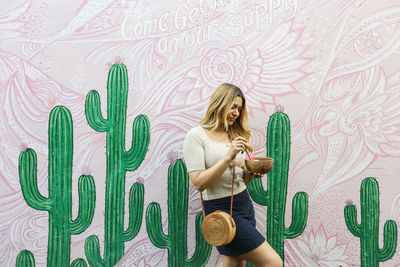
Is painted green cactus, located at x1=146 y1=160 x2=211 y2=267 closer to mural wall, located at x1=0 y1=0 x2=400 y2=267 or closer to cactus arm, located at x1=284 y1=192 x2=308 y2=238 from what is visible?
mural wall, located at x1=0 y1=0 x2=400 y2=267

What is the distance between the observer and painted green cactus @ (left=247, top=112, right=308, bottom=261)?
279cm

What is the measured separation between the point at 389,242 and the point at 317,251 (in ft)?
1.72

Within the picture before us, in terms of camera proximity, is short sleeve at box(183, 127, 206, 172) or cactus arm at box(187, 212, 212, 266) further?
cactus arm at box(187, 212, 212, 266)

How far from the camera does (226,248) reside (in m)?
2.28

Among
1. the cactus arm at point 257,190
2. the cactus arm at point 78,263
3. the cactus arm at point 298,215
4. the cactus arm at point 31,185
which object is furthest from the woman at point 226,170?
the cactus arm at point 31,185

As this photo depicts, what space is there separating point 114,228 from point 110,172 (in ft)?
1.39

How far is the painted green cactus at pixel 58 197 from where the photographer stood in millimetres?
2852

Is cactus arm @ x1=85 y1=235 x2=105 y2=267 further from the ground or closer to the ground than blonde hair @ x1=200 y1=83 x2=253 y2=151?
closer to the ground

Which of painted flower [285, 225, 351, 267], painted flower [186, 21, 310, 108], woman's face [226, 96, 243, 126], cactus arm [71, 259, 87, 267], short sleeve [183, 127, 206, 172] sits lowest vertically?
cactus arm [71, 259, 87, 267]

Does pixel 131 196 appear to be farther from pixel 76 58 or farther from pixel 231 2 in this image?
pixel 231 2

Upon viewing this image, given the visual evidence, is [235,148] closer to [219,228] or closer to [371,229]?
[219,228]

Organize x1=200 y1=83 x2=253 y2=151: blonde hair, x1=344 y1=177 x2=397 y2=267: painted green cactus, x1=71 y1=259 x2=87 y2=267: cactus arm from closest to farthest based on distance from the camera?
1. x1=200 y1=83 x2=253 y2=151: blonde hair
2. x1=344 y1=177 x2=397 y2=267: painted green cactus
3. x1=71 y1=259 x2=87 y2=267: cactus arm

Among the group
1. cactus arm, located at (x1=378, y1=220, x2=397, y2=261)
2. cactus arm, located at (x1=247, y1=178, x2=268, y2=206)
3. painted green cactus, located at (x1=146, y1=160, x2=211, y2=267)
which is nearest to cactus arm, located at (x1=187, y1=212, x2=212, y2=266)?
painted green cactus, located at (x1=146, y1=160, x2=211, y2=267)

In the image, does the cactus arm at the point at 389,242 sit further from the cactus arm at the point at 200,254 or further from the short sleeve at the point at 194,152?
the short sleeve at the point at 194,152
